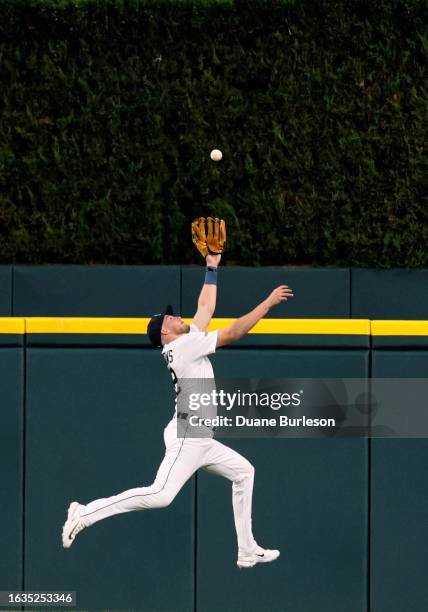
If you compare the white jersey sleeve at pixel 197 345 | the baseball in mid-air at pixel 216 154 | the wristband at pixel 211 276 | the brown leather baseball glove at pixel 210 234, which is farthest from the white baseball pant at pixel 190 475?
the baseball in mid-air at pixel 216 154

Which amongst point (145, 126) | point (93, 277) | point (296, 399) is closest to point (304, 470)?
point (296, 399)

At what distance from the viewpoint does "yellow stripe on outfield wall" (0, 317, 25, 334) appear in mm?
5543

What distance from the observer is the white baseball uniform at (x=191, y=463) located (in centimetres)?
546

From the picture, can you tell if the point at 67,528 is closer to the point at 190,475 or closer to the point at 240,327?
the point at 190,475

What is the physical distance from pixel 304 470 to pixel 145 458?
0.81m

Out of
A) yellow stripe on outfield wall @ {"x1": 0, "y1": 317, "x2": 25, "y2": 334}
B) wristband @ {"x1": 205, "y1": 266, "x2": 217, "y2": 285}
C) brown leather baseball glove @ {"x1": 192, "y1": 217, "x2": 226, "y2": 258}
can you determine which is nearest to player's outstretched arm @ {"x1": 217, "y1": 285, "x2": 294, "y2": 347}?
wristband @ {"x1": 205, "y1": 266, "x2": 217, "y2": 285}

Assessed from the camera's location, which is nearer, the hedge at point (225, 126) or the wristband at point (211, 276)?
the wristband at point (211, 276)

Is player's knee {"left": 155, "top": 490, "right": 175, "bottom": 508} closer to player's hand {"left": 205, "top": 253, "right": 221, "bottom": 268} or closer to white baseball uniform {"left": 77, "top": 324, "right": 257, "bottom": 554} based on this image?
white baseball uniform {"left": 77, "top": 324, "right": 257, "bottom": 554}

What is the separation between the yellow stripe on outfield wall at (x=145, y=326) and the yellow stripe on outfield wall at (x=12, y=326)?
0.04m

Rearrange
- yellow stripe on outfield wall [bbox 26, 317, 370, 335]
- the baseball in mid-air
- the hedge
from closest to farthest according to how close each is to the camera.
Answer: yellow stripe on outfield wall [bbox 26, 317, 370, 335]
the baseball in mid-air
the hedge

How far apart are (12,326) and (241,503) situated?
4.86 ft

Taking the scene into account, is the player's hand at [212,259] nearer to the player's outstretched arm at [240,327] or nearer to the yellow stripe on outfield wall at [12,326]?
the player's outstretched arm at [240,327]

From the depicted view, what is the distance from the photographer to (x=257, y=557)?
18.0ft

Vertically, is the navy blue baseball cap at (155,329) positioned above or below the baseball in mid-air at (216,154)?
below
